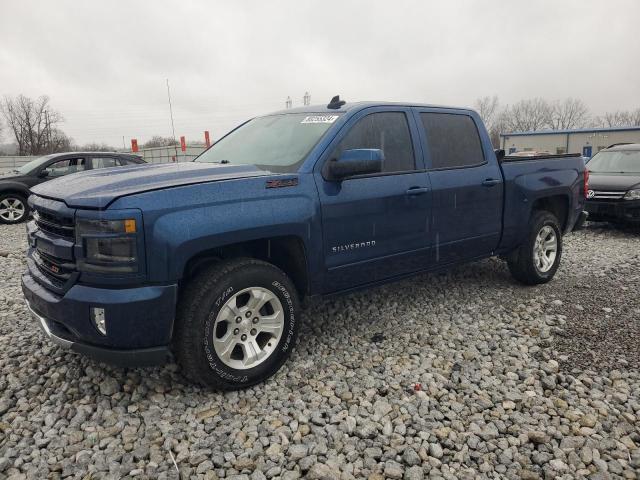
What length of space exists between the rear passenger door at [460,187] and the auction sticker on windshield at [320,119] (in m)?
0.88

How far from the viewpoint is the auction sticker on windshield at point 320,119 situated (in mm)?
3615

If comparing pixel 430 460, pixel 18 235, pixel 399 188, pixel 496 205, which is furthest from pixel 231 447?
pixel 18 235

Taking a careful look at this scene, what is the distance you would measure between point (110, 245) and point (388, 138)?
2.31 metres

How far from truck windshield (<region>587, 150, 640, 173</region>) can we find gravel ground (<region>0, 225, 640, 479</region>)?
6.49m

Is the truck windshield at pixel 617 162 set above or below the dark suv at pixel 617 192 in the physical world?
above

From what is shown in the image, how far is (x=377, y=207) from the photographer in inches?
140

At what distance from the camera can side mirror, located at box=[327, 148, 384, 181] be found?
3.20 m

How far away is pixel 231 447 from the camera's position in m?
2.53

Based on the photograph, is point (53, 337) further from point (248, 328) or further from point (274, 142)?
point (274, 142)

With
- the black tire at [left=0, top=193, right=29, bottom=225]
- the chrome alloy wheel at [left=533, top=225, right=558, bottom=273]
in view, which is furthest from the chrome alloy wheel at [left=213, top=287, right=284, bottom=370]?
the black tire at [left=0, top=193, right=29, bottom=225]

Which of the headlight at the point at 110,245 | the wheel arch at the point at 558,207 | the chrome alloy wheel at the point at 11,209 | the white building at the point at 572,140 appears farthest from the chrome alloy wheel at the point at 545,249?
the white building at the point at 572,140

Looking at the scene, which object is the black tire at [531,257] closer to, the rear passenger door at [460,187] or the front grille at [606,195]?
the rear passenger door at [460,187]

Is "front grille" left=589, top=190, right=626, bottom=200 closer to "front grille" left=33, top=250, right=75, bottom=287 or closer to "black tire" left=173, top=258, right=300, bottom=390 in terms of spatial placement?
"black tire" left=173, top=258, right=300, bottom=390

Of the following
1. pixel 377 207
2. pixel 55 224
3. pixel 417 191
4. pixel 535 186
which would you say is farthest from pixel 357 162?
pixel 535 186
